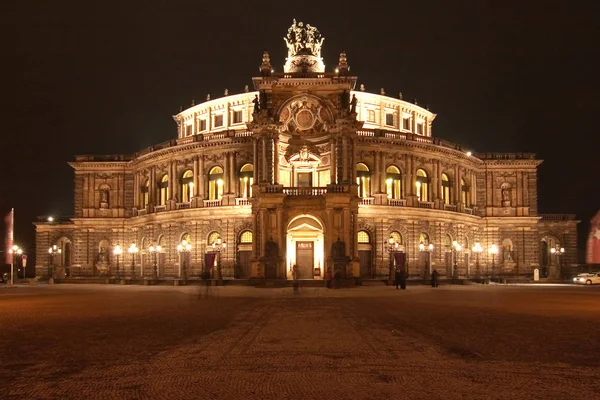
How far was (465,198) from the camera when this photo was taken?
7719 cm

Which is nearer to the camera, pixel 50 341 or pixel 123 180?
pixel 50 341

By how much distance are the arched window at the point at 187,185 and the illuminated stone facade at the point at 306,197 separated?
0.17 metres

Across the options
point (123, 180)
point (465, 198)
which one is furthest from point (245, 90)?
point (465, 198)

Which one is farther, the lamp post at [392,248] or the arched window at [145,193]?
the arched window at [145,193]

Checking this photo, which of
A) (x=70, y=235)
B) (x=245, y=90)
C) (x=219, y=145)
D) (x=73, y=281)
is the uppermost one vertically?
(x=245, y=90)

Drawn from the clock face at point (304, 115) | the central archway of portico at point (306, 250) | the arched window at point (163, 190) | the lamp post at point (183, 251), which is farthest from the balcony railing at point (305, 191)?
the arched window at point (163, 190)

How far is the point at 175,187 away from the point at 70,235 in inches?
968

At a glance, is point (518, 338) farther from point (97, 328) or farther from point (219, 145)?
point (219, 145)

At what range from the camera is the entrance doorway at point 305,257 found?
62.7 meters

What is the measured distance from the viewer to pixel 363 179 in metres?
67.0

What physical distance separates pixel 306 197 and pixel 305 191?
769 mm

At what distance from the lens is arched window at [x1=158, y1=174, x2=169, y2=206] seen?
75.0 meters

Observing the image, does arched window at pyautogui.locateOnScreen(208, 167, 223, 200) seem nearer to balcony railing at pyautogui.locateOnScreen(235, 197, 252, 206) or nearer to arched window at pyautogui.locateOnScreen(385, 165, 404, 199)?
balcony railing at pyautogui.locateOnScreen(235, 197, 252, 206)

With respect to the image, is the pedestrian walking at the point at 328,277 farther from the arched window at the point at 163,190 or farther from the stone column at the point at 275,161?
the arched window at the point at 163,190
